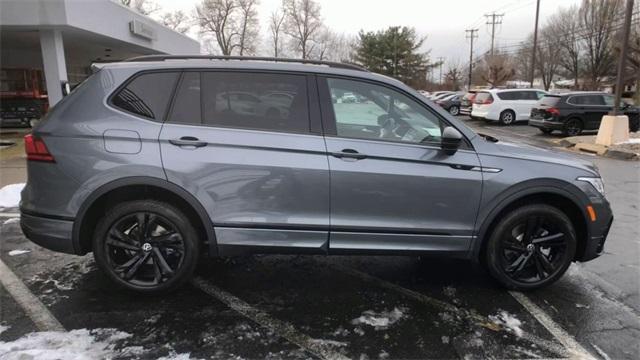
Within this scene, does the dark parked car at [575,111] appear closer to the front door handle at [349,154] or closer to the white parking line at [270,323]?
the front door handle at [349,154]

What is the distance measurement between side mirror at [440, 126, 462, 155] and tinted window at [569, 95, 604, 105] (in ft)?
53.4

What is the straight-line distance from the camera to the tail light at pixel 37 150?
3504 mm

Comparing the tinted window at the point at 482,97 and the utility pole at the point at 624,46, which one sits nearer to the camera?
the utility pole at the point at 624,46

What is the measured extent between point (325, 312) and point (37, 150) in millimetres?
2475

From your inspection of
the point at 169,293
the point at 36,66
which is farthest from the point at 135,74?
the point at 36,66

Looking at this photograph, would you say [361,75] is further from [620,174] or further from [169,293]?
[620,174]

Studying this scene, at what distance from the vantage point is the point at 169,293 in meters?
3.81

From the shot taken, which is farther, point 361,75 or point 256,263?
point 256,263

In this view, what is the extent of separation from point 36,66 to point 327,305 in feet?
78.6

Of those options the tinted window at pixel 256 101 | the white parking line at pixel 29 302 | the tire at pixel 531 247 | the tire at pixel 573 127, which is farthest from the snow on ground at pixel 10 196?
the tire at pixel 573 127

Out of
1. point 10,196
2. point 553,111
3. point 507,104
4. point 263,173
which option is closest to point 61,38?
point 10,196

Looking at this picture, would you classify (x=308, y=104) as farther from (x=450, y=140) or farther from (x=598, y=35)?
(x=598, y=35)

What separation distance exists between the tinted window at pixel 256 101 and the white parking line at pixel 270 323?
4.52ft

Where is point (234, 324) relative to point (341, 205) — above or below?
below
